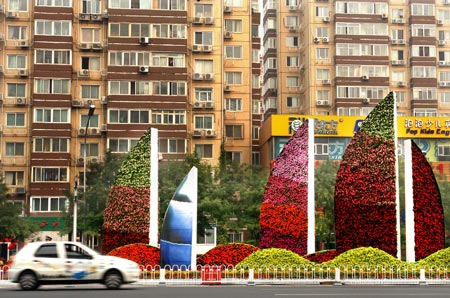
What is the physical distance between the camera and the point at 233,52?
69.0 m

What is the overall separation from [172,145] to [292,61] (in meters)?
23.1

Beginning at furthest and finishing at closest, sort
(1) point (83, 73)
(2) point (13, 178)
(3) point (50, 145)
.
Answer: (1) point (83, 73), (2) point (13, 178), (3) point (50, 145)

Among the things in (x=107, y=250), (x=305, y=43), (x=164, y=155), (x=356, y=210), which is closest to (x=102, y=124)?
(x=164, y=155)

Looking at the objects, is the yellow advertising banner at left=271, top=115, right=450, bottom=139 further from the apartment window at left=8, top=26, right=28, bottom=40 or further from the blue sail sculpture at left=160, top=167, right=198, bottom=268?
the blue sail sculpture at left=160, top=167, right=198, bottom=268

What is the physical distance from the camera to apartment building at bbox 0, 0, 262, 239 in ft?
202

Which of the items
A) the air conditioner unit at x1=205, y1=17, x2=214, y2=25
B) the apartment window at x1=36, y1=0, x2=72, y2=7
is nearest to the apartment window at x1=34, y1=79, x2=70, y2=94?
the apartment window at x1=36, y1=0, x2=72, y2=7

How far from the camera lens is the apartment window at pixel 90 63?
210 ft

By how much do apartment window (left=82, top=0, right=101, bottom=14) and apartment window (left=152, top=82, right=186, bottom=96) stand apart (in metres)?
8.39

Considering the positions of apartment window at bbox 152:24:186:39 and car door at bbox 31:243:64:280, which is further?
apartment window at bbox 152:24:186:39

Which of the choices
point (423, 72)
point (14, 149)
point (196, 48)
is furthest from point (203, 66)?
point (423, 72)

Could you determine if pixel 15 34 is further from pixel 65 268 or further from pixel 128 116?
pixel 65 268

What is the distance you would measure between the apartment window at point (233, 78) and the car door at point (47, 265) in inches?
1861

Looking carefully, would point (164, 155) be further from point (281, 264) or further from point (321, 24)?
point (281, 264)

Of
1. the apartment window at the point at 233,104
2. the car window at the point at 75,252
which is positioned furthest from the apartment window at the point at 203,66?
the car window at the point at 75,252
